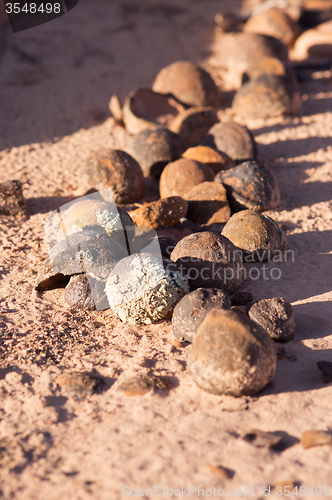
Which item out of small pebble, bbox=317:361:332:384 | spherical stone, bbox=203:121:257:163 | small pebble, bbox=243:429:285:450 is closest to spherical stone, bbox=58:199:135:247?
small pebble, bbox=317:361:332:384

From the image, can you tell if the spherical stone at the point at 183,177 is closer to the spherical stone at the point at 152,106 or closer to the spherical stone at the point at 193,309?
the spherical stone at the point at 193,309

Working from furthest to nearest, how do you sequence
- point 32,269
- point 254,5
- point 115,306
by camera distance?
1. point 254,5
2. point 32,269
3. point 115,306

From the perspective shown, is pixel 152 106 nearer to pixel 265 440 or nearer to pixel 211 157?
pixel 211 157

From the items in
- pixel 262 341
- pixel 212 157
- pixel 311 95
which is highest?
pixel 311 95

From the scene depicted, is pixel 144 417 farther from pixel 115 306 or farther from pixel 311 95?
pixel 311 95

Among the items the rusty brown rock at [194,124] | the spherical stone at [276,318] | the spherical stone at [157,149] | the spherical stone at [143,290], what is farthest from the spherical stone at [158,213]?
the rusty brown rock at [194,124]

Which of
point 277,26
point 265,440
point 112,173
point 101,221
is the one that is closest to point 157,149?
point 112,173

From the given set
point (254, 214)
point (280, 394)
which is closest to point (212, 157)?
point (254, 214)
